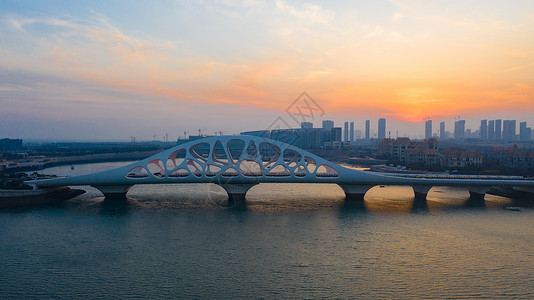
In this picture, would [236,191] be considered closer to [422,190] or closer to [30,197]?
[30,197]

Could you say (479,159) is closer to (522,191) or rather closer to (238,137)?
(522,191)

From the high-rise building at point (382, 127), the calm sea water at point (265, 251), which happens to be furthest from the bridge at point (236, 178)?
A: the high-rise building at point (382, 127)

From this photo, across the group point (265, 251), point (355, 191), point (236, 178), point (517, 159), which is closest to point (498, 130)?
point (517, 159)

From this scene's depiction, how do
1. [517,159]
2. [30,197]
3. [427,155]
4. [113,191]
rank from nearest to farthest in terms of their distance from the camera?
[30,197], [113,191], [517,159], [427,155]

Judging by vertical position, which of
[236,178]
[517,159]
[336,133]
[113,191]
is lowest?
[113,191]

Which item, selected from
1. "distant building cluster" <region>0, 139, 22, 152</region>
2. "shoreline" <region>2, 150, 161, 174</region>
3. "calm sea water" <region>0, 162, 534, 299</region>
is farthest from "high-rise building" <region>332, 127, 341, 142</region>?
"distant building cluster" <region>0, 139, 22, 152</region>

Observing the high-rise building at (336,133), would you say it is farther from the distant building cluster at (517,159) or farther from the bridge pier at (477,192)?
the bridge pier at (477,192)

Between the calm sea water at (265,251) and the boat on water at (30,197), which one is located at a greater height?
the boat on water at (30,197)
